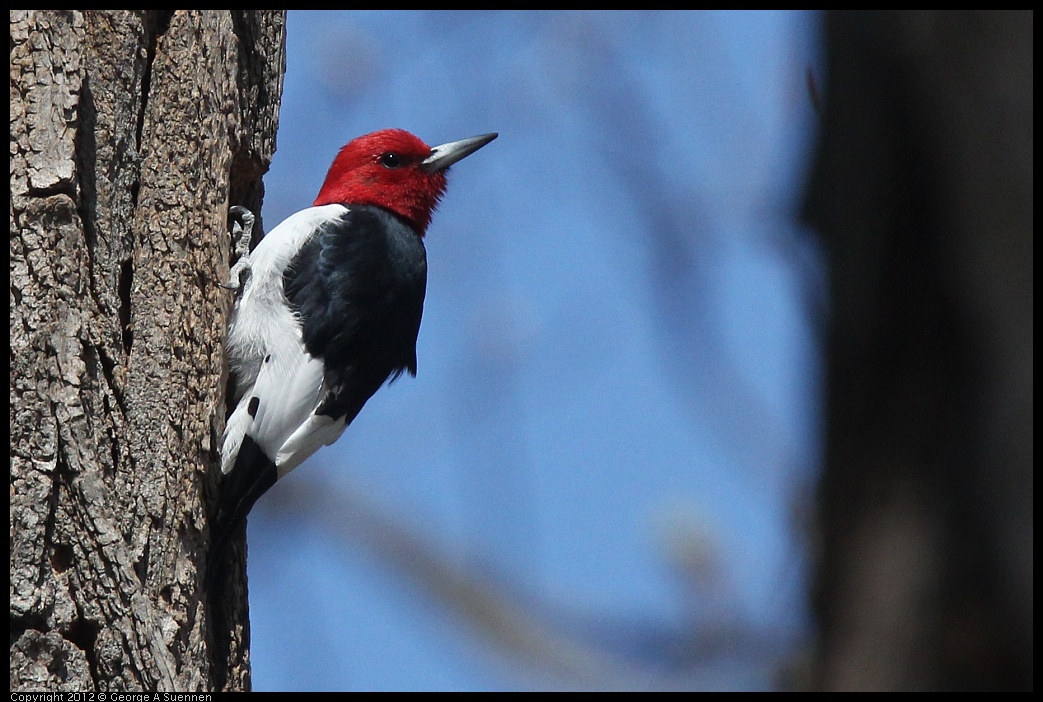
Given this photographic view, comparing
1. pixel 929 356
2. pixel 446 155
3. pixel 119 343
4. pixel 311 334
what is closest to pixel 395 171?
pixel 446 155

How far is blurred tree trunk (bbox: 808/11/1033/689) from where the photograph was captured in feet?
3.25

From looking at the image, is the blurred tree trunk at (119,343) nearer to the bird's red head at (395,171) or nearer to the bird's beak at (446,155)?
the bird's red head at (395,171)

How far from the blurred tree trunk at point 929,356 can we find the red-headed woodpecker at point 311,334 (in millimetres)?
2405

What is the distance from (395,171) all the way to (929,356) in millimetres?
3993

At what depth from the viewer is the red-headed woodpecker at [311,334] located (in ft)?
11.4

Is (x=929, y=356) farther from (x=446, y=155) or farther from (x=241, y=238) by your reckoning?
(x=446, y=155)

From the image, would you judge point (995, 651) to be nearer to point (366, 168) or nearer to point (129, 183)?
point (129, 183)

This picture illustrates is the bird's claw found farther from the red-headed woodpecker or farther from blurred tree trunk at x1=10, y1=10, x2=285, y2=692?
blurred tree trunk at x1=10, y1=10, x2=285, y2=692

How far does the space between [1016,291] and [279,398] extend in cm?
294

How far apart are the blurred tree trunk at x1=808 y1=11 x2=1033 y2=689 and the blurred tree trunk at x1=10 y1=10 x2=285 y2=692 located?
200cm

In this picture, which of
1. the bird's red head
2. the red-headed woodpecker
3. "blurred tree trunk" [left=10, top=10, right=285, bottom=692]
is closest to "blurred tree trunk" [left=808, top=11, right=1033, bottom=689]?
"blurred tree trunk" [left=10, top=10, right=285, bottom=692]

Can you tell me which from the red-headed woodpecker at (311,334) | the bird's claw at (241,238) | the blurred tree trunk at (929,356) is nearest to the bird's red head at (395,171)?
the red-headed woodpecker at (311,334)

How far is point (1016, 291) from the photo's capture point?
3.29ft

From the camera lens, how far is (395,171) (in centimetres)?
488
